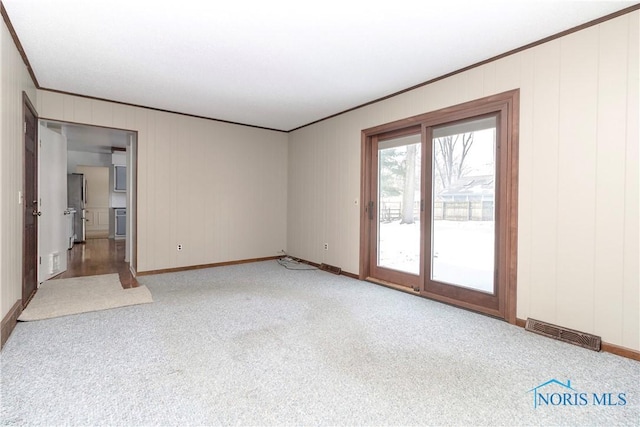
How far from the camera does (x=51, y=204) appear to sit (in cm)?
442

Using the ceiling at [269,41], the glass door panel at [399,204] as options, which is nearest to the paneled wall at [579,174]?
the ceiling at [269,41]

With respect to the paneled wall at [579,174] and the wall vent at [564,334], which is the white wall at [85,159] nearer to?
the paneled wall at [579,174]

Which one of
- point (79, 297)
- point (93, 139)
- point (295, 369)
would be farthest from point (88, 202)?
point (295, 369)

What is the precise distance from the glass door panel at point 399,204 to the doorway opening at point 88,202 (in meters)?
3.35

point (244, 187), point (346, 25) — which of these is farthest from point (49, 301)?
point (346, 25)

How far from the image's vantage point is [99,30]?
8.70 feet

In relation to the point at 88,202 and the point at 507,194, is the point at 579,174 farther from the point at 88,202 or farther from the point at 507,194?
the point at 88,202

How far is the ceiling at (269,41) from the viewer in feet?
7.66

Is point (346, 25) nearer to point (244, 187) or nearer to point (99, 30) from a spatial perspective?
point (99, 30)

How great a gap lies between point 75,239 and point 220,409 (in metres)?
9.04

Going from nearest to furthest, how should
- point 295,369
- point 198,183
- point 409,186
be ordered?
1. point 295,369
2. point 409,186
3. point 198,183

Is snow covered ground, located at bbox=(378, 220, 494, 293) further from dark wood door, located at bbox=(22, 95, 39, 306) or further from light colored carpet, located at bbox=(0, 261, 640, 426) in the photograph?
dark wood door, located at bbox=(22, 95, 39, 306)

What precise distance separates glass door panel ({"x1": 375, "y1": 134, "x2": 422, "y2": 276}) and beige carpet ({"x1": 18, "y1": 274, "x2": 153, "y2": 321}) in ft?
9.60

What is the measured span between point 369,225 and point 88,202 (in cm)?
966
